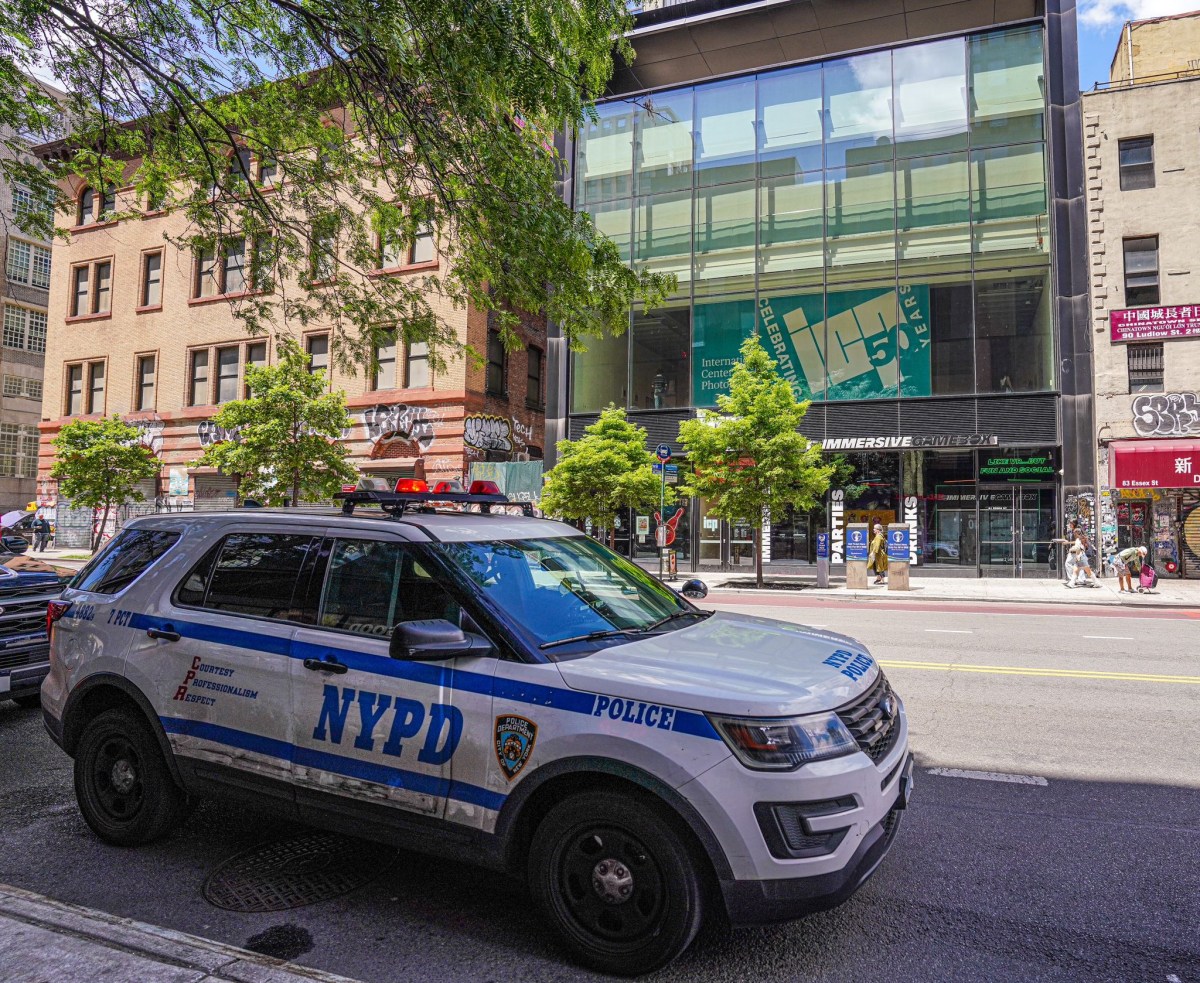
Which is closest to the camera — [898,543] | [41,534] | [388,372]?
[898,543]

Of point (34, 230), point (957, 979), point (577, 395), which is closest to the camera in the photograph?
point (957, 979)

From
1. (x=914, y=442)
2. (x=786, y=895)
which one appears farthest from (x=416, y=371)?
(x=786, y=895)

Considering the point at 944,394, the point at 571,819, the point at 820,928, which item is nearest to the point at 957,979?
the point at 820,928

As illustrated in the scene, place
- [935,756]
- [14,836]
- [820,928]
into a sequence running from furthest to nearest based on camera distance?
[935,756] → [14,836] → [820,928]

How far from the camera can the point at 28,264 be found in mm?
47406

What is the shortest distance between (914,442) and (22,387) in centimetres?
4851

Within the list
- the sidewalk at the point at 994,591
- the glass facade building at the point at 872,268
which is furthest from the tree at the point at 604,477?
the sidewalk at the point at 994,591

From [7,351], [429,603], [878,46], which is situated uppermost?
[878,46]

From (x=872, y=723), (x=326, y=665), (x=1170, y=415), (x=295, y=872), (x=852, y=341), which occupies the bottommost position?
(x=295, y=872)

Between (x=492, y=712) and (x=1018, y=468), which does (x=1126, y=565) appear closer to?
(x=1018, y=468)

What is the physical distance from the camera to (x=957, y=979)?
9.84 ft

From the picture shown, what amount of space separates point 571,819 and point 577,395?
26.2 m

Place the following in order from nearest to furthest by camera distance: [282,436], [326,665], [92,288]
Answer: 1. [326,665]
2. [282,436]
3. [92,288]

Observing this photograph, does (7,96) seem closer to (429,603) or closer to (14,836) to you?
(14,836)
